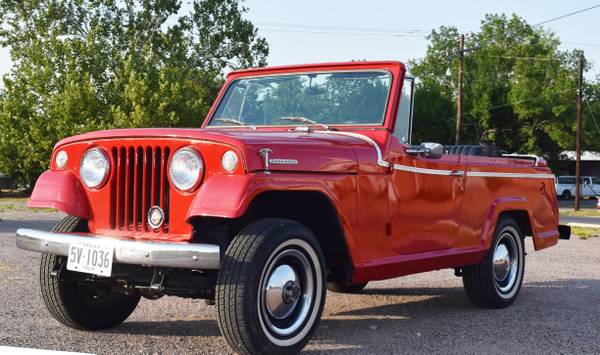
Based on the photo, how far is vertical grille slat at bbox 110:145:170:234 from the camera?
4.53 metres

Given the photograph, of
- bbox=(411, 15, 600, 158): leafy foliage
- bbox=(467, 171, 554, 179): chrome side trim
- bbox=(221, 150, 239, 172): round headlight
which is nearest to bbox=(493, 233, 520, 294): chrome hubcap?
bbox=(467, 171, 554, 179): chrome side trim

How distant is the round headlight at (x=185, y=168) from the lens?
174 inches

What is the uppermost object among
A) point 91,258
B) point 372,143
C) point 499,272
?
point 372,143

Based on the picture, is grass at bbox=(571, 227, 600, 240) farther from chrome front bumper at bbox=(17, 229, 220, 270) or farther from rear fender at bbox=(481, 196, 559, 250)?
chrome front bumper at bbox=(17, 229, 220, 270)

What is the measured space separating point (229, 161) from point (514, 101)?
45773 millimetres

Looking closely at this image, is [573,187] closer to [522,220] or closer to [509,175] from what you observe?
[522,220]

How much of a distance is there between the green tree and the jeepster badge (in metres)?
27.6

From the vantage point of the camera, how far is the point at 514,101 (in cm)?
4762

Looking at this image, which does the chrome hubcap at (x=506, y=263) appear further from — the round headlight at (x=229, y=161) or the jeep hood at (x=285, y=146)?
the round headlight at (x=229, y=161)

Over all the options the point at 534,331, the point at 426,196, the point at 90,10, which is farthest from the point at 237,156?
the point at 90,10

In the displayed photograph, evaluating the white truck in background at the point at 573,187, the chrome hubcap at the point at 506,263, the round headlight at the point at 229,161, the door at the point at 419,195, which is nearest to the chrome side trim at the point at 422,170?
the door at the point at 419,195

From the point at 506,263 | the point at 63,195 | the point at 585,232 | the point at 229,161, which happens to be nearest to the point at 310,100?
the point at 229,161

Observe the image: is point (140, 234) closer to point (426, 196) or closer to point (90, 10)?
point (426, 196)

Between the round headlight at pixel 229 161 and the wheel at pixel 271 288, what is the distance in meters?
0.36
